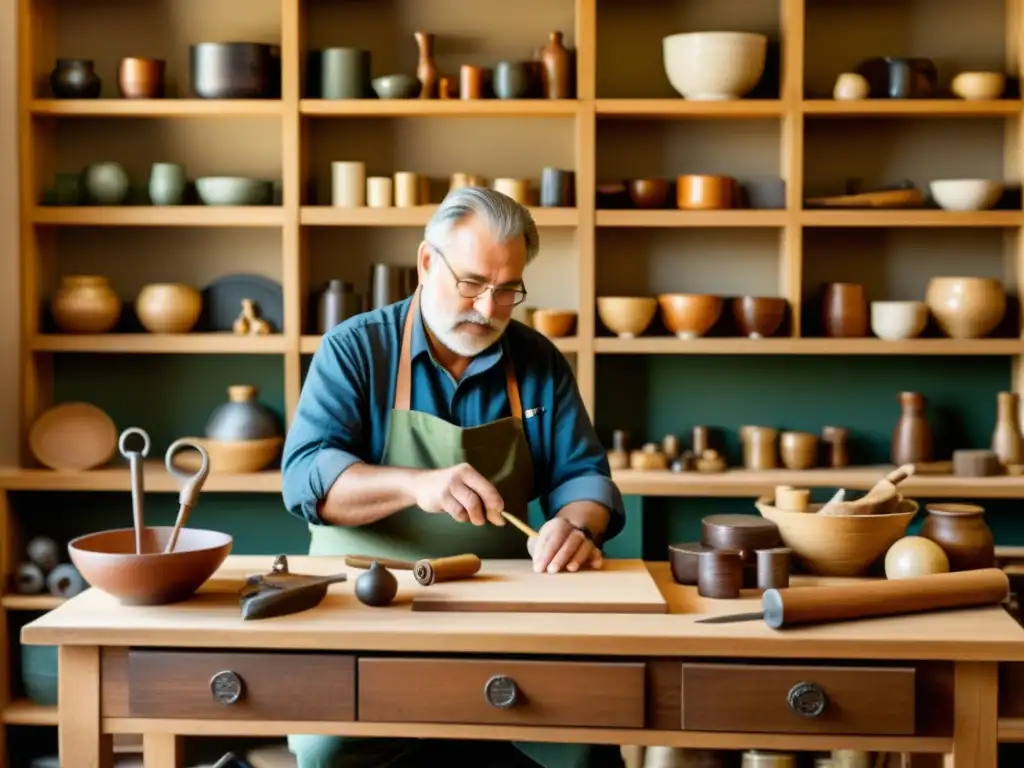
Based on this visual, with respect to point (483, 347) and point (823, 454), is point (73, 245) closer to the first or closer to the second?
point (483, 347)

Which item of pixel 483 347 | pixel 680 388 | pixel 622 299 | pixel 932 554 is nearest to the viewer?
pixel 932 554

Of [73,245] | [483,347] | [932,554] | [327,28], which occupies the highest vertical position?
[327,28]

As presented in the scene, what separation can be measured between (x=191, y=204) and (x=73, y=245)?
508 mm

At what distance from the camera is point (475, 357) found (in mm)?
2982

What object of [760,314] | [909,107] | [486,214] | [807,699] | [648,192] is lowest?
[807,699]

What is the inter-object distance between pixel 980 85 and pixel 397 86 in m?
2.04

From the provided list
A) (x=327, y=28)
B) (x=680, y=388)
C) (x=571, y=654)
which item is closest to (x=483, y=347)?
(x=571, y=654)

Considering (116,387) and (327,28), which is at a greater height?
(327,28)

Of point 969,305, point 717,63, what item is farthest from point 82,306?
point 969,305

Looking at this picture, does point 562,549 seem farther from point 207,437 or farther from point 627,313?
point 207,437

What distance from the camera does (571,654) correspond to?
2135 mm

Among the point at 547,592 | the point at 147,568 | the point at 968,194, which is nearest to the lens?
the point at 147,568

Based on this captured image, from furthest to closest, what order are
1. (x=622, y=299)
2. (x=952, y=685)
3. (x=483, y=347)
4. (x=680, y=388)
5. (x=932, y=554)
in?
(x=680, y=388), (x=622, y=299), (x=483, y=347), (x=932, y=554), (x=952, y=685)

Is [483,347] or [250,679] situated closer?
[250,679]
